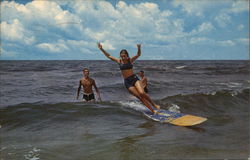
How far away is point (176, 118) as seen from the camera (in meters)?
8.77

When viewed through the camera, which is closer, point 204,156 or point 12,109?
point 204,156

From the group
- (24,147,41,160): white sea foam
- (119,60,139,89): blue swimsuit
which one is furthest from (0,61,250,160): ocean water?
(119,60,139,89): blue swimsuit

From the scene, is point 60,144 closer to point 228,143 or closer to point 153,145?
point 153,145

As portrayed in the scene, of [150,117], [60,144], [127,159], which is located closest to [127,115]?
[150,117]

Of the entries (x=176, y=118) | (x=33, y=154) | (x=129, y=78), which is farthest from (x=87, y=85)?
(x=33, y=154)

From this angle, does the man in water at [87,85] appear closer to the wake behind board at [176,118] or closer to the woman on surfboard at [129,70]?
the wake behind board at [176,118]

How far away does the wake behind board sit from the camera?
8112 mm

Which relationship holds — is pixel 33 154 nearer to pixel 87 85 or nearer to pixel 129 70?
pixel 129 70

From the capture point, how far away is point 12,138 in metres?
7.35

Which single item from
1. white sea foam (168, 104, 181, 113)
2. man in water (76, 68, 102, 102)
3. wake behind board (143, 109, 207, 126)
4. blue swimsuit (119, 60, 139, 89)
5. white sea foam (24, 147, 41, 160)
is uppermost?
blue swimsuit (119, 60, 139, 89)

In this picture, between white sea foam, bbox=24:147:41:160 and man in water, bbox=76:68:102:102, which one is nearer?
white sea foam, bbox=24:147:41:160

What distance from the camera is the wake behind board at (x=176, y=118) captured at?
319 inches

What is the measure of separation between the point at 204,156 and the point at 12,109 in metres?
9.05

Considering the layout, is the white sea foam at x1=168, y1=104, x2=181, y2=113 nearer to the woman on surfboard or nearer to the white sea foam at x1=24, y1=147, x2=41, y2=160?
the woman on surfboard
